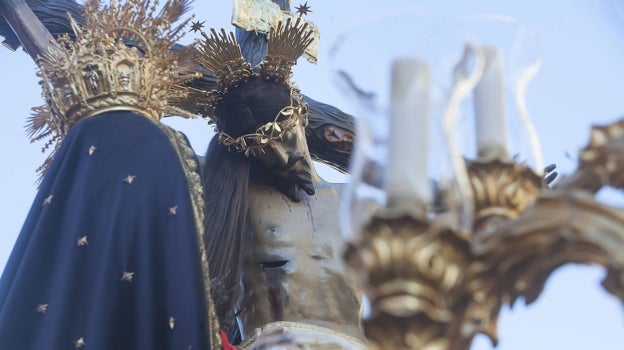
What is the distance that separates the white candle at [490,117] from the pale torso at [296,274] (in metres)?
1.97

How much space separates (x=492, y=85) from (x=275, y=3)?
9.17 ft

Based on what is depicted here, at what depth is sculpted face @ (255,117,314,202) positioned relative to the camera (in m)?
4.66

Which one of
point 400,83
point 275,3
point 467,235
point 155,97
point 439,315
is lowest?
point 439,315

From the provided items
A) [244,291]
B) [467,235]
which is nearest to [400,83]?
[467,235]

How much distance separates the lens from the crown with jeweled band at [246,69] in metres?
4.63

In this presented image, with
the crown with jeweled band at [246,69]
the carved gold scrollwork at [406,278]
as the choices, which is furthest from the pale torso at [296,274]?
the carved gold scrollwork at [406,278]

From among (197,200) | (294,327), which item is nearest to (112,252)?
(197,200)

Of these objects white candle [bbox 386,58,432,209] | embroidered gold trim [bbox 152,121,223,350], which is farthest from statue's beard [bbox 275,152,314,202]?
white candle [bbox 386,58,432,209]

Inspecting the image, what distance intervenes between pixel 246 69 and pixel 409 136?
8.94ft

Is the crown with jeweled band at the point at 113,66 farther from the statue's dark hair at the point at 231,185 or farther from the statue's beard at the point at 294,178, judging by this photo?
the statue's beard at the point at 294,178

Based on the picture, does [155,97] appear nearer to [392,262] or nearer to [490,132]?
[490,132]

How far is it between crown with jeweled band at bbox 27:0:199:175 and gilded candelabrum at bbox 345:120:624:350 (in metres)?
2.27

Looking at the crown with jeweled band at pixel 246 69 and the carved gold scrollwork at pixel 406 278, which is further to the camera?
the crown with jeweled band at pixel 246 69

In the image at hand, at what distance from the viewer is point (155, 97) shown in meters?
4.46
